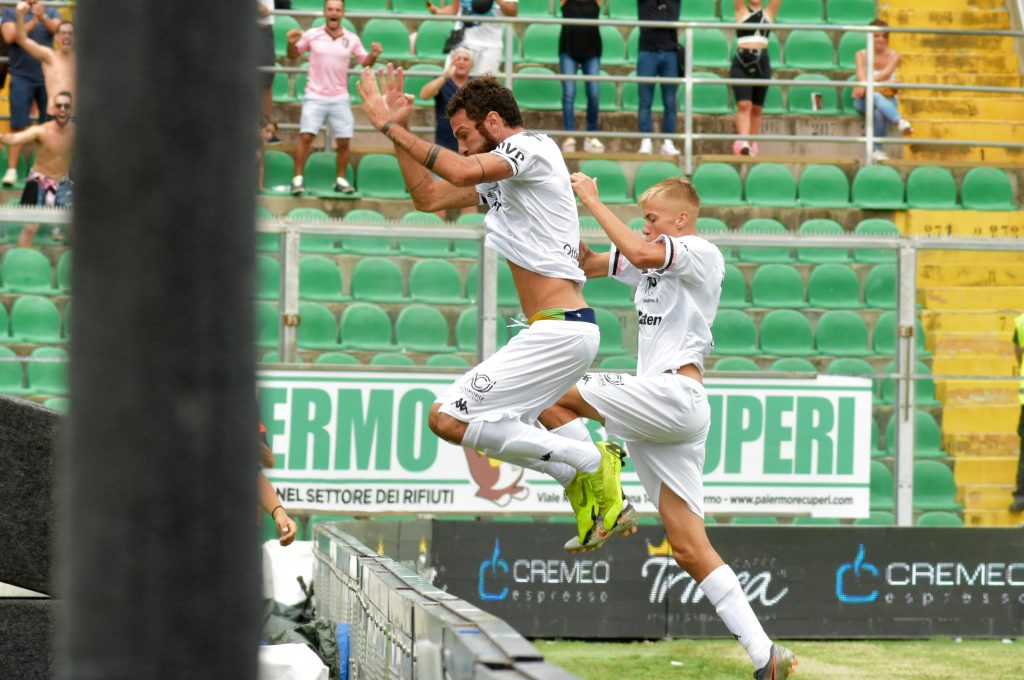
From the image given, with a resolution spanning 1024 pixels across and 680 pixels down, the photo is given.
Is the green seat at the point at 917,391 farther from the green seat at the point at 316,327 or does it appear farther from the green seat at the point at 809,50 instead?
the green seat at the point at 809,50

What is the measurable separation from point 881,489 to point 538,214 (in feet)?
18.2

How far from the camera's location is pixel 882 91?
18.1m

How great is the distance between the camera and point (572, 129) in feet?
55.7

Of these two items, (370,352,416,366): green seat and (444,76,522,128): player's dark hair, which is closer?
(444,76,522,128): player's dark hair

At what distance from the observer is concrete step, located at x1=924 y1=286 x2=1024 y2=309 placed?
10.8 meters

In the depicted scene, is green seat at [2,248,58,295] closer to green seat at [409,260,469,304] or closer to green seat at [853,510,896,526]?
green seat at [409,260,469,304]

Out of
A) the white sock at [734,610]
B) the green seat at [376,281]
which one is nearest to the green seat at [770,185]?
the green seat at [376,281]

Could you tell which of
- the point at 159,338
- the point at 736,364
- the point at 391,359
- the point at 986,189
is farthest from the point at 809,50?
the point at 159,338

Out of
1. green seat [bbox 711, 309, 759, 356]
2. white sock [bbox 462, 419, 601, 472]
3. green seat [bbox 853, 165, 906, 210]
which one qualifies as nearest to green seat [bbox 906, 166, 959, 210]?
green seat [bbox 853, 165, 906, 210]

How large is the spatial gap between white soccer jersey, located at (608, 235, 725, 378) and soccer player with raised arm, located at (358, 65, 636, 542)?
543 millimetres

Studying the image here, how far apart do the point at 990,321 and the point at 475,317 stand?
3.93 meters

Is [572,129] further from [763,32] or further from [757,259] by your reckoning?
[757,259]

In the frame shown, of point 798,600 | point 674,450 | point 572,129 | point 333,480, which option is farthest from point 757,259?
point 572,129

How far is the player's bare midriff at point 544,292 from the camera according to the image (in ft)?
22.0
